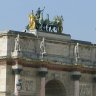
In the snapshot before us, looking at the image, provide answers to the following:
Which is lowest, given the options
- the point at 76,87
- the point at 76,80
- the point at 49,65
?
the point at 76,87

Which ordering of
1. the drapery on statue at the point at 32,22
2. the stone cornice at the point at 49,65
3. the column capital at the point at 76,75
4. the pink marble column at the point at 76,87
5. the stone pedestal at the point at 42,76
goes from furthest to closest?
the pink marble column at the point at 76,87 < the column capital at the point at 76,75 < the drapery on statue at the point at 32,22 < the stone pedestal at the point at 42,76 < the stone cornice at the point at 49,65

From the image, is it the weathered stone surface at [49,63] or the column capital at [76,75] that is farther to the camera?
the column capital at [76,75]

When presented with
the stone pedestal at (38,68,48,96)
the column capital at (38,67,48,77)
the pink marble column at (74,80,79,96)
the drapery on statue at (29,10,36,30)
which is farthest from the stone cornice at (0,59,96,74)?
the drapery on statue at (29,10,36,30)

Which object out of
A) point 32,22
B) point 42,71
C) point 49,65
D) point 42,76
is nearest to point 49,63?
point 49,65

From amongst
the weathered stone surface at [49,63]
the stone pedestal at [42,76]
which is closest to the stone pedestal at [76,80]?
the weathered stone surface at [49,63]

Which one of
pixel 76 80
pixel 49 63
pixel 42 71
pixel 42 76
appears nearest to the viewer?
pixel 42 71

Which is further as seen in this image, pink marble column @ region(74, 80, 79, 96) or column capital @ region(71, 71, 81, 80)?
pink marble column @ region(74, 80, 79, 96)

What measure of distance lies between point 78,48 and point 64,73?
116 inches

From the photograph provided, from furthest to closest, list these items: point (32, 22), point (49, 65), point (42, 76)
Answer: point (32, 22) < point (49, 65) < point (42, 76)

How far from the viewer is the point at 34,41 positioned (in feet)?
186

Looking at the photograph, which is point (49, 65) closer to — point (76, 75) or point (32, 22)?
point (76, 75)

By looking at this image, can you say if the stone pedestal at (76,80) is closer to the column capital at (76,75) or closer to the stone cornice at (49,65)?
the column capital at (76,75)

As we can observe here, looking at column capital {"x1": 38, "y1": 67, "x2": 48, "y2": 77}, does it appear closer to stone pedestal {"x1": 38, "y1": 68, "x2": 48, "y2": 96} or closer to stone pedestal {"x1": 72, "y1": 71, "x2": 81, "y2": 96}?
stone pedestal {"x1": 38, "y1": 68, "x2": 48, "y2": 96}

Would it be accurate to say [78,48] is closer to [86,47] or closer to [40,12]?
[86,47]
